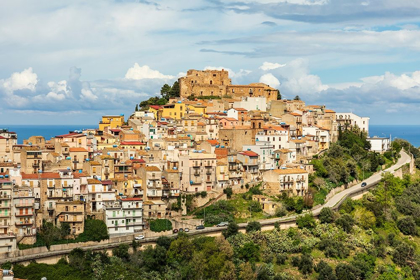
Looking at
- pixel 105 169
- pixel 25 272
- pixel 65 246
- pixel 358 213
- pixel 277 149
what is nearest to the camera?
pixel 25 272

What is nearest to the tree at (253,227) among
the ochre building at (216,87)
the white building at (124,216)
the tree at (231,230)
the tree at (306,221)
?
the tree at (231,230)

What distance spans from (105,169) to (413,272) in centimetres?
2622

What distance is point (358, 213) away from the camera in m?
59.8

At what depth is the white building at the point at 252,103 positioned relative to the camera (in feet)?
261

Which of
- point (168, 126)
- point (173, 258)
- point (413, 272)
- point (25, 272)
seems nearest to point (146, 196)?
point (173, 258)

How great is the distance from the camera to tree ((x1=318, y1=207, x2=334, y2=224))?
5519cm

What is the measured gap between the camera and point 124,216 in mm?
49719

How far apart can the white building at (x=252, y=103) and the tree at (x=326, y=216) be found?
25849 mm

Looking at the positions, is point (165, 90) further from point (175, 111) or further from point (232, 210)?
point (232, 210)

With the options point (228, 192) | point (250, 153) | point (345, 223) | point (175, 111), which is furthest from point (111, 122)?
point (345, 223)

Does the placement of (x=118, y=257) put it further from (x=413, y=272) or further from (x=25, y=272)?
(x=413, y=272)

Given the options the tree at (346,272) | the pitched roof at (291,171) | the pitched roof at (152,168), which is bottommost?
the tree at (346,272)

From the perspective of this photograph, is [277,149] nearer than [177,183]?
No

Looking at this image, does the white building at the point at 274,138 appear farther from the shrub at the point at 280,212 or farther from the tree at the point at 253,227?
the tree at the point at 253,227
